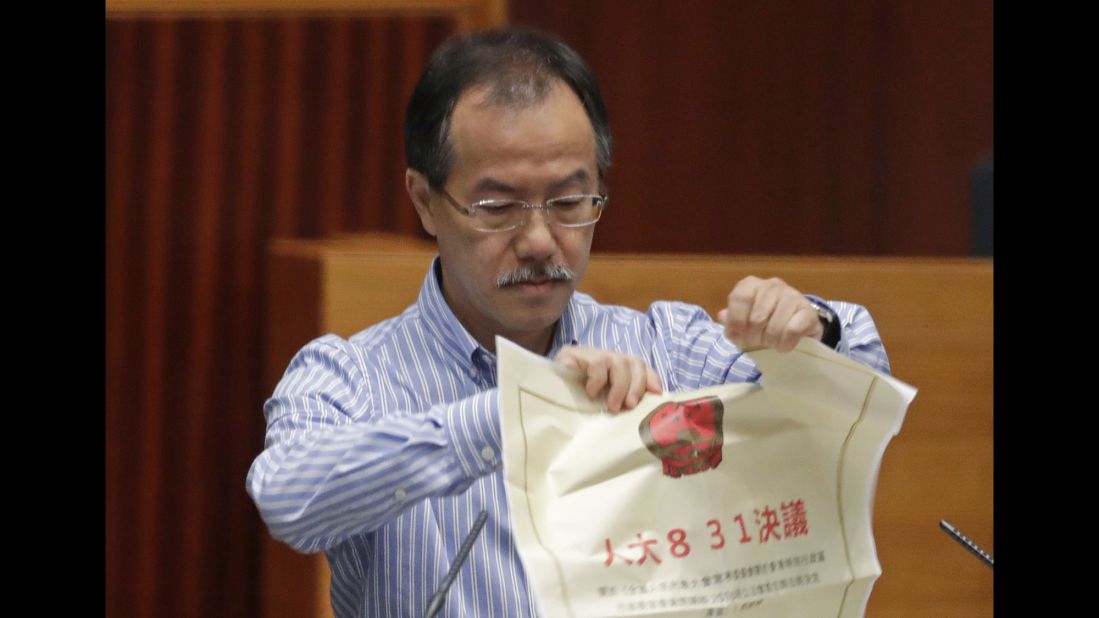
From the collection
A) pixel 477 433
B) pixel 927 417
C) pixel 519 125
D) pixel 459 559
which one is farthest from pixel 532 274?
pixel 927 417

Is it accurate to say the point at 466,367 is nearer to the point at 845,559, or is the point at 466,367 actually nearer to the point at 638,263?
the point at 845,559

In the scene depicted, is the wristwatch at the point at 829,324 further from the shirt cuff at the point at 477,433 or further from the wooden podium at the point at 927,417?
the wooden podium at the point at 927,417

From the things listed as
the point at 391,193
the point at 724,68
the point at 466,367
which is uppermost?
the point at 724,68

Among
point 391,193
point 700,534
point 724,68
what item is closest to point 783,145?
point 724,68

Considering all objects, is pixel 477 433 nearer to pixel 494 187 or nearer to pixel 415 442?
pixel 415 442

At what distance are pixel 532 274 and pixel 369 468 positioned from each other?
294 millimetres

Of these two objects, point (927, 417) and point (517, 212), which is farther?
point (927, 417)

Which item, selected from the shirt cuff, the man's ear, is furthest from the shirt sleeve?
the man's ear

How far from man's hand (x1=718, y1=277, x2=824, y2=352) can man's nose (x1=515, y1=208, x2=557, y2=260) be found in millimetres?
216

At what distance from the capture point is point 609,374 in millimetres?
1077

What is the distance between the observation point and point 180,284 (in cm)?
262

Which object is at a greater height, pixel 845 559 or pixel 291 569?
pixel 845 559

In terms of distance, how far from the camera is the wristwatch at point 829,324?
1182 mm

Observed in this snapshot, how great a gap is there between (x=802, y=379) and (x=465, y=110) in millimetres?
441
